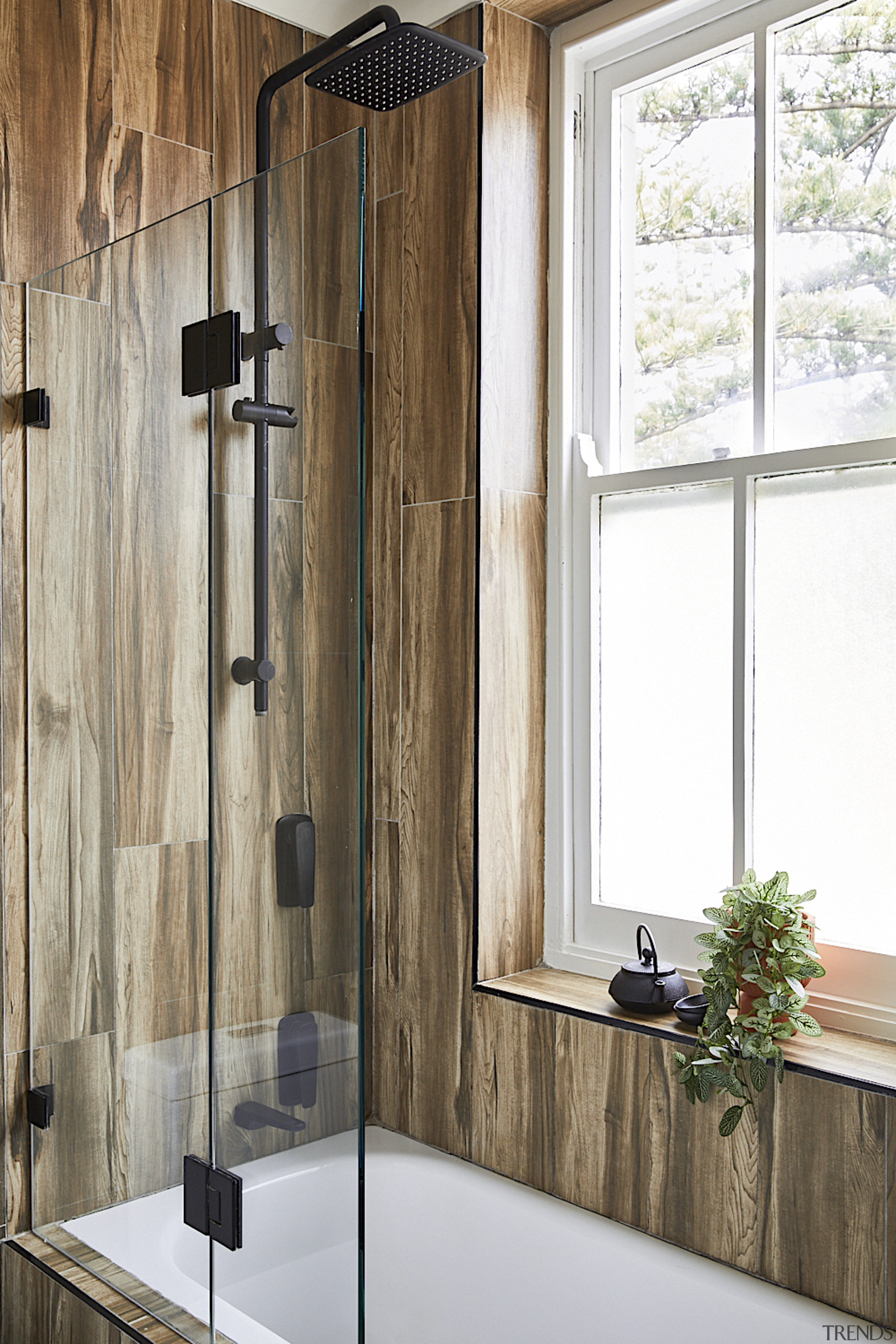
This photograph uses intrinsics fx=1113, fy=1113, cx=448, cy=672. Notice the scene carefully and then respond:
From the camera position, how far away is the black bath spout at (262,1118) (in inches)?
48.6

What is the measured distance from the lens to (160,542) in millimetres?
1447

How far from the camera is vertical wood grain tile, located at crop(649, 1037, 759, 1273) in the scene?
4.99 ft

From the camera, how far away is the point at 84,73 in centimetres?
177

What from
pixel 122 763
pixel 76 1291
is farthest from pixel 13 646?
pixel 76 1291

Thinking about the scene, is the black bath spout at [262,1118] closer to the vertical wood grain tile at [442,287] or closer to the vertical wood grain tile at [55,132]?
the vertical wood grain tile at [442,287]

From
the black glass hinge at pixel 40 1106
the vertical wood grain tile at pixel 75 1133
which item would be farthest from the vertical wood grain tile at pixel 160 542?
the black glass hinge at pixel 40 1106

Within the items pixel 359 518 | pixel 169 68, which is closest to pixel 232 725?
pixel 359 518

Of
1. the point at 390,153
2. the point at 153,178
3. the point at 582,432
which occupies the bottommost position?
the point at 582,432

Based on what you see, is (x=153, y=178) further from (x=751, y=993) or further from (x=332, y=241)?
(x=751, y=993)

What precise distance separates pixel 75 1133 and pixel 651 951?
908mm

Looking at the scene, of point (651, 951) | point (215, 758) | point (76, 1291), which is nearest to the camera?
point (215, 758)

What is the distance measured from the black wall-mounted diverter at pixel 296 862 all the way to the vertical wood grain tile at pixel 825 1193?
2.37 feet

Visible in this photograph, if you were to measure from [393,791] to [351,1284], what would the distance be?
1.02m

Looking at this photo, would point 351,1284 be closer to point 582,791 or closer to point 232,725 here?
point 232,725
